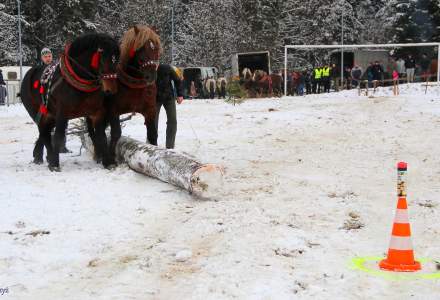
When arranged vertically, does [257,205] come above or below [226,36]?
below

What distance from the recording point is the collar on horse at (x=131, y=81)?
867 cm

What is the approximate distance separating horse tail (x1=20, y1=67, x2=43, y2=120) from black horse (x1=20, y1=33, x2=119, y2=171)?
573 mm

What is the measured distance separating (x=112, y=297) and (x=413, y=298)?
204cm

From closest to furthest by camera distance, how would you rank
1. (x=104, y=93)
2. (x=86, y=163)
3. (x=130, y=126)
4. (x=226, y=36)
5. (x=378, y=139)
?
(x=104, y=93), (x=86, y=163), (x=378, y=139), (x=130, y=126), (x=226, y=36)

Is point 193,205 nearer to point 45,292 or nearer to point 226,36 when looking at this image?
point 45,292

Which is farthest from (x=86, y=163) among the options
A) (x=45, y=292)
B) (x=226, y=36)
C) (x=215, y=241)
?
(x=226, y=36)

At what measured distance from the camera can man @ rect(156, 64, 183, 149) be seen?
32.6ft

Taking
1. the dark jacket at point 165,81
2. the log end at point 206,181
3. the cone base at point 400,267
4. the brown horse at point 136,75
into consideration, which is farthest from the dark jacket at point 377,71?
the cone base at point 400,267

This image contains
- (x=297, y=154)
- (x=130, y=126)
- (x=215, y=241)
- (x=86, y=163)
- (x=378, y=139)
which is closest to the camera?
(x=215, y=241)

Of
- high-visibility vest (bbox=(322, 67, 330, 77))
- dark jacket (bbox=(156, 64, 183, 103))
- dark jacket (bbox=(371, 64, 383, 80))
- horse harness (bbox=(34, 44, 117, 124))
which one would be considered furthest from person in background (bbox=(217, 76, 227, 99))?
horse harness (bbox=(34, 44, 117, 124))

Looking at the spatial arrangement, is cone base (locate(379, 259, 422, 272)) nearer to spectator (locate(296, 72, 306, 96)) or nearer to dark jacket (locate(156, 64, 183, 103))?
dark jacket (locate(156, 64, 183, 103))

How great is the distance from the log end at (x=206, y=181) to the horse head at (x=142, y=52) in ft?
6.85

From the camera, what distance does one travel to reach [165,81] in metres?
9.98

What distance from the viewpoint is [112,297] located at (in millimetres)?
4156
